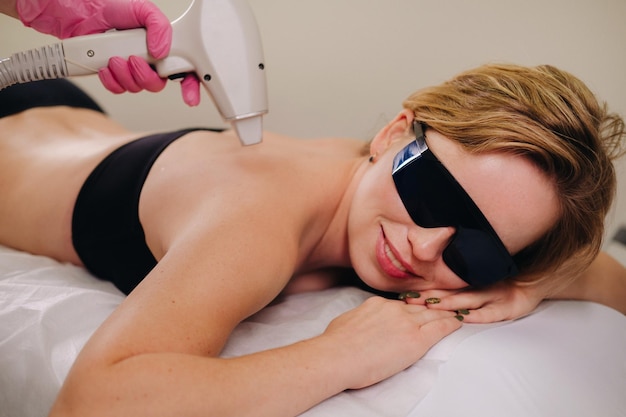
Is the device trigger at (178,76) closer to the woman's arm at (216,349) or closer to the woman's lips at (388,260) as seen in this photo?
the woman's arm at (216,349)

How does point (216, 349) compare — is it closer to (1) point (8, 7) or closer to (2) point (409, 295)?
(2) point (409, 295)

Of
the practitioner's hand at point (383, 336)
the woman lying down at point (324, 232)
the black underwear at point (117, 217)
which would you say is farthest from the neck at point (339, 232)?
the black underwear at point (117, 217)

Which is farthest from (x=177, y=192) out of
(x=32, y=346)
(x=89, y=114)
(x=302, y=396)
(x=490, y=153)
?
(x=89, y=114)

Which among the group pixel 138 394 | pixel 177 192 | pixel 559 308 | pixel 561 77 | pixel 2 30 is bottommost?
pixel 559 308

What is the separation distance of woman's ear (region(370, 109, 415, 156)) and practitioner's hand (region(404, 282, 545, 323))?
1.02ft

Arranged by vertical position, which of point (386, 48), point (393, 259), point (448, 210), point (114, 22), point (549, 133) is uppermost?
point (114, 22)

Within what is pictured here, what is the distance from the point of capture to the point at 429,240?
2.83 ft

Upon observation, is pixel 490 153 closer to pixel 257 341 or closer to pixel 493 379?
pixel 493 379

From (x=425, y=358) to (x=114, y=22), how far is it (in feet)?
2.47

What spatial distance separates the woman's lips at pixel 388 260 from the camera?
924mm

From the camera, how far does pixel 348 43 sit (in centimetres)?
158

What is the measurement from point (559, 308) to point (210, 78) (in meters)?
0.85

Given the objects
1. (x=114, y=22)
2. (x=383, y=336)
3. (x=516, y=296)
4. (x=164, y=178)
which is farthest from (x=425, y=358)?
(x=114, y=22)

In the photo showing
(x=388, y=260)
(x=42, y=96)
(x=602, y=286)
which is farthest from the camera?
(x=42, y=96)
